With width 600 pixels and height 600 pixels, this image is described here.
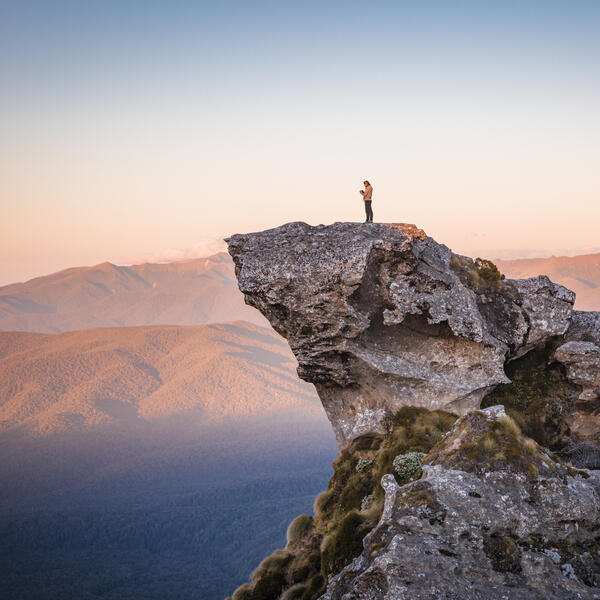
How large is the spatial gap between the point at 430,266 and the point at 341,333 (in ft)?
19.1

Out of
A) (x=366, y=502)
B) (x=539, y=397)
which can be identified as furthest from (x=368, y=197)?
(x=366, y=502)

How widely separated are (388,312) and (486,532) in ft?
42.3

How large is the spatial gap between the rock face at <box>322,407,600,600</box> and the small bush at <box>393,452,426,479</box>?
4.43 meters

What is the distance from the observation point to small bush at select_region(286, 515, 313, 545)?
28.8 m

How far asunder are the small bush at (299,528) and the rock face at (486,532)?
42.0 feet

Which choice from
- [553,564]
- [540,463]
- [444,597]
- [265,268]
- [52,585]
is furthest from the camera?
[52,585]

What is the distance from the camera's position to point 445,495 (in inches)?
623

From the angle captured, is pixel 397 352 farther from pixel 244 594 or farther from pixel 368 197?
pixel 244 594


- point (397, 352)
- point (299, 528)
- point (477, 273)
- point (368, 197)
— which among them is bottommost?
point (299, 528)

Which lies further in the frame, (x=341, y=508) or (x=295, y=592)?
(x=341, y=508)

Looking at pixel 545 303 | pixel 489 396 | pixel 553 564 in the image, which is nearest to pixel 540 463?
pixel 553 564

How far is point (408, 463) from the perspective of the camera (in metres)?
22.6

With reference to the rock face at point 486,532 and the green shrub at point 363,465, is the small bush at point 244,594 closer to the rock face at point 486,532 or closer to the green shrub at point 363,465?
the green shrub at point 363,465

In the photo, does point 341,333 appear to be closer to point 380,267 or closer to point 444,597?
point 380,267
